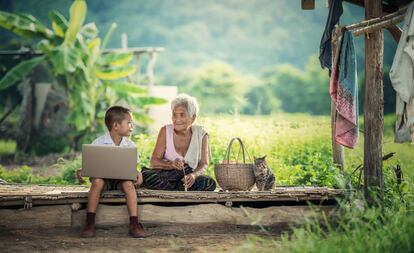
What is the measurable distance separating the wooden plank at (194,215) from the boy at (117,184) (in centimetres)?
25

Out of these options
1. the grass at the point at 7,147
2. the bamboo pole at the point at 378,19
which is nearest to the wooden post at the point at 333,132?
the bamboo pole at the point at 378,19

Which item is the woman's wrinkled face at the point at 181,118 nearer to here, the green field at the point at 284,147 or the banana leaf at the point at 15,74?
the green field at the point at 284,147

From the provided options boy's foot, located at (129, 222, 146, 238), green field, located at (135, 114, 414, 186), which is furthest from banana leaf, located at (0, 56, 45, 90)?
boy's foot, located at (129, 222, 146, 238)

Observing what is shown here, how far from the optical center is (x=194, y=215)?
575cm

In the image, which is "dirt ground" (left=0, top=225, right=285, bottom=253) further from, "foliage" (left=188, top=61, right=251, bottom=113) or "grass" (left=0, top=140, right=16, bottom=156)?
"foliage" (left=188, top=61, right=251, bottom=113)

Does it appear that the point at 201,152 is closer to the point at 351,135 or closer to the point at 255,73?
the point at 351,135

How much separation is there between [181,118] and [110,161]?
2.95 feet

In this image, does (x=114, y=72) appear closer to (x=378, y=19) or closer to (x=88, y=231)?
(x=88, y=231)

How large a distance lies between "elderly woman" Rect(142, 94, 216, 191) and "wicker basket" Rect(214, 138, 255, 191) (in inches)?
6.1

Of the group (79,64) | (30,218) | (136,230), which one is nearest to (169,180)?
(136,230)

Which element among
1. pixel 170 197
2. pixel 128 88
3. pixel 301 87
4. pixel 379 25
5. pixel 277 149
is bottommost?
pixel 170 197

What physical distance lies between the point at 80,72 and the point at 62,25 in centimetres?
107

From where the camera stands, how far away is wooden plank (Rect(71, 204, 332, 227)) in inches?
224

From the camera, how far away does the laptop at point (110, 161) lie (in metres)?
5.22
